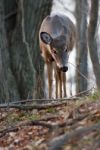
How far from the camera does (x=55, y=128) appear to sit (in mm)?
5438

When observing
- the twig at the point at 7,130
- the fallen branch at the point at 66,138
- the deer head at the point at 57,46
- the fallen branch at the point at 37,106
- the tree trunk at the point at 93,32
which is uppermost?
the deer head at the point at 57,46

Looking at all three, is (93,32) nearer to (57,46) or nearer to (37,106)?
(37,106)

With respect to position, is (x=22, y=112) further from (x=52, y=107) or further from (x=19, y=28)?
(x=19, y=28)

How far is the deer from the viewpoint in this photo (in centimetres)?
1127

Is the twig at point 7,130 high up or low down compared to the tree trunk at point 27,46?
down

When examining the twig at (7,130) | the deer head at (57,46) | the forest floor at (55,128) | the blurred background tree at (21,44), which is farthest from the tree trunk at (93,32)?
the blurred background tree at (21,44)

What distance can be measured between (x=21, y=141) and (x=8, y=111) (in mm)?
2115

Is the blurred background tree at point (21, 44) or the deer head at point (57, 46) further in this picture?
the blurred background tree at point (21, 44)

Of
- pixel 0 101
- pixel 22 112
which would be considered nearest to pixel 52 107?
pixel 22 112

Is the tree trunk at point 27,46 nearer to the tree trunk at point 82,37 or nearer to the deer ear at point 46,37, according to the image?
the deer ear at point 46,37

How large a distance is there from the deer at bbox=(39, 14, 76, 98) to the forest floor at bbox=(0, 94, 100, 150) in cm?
292

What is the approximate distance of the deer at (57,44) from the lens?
11.3m

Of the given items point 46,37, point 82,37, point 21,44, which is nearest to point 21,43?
point 21,44

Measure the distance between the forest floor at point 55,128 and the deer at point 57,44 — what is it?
292cm
